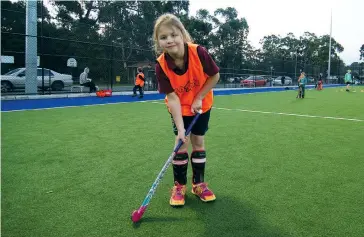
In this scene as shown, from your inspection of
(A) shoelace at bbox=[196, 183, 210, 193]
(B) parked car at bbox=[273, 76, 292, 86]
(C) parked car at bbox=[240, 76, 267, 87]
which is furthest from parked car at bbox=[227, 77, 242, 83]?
(A) shoelace at bbox=[196, 183, 210, 193]

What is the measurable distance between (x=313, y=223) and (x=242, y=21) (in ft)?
162

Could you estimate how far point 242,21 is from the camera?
Answer: 159ft

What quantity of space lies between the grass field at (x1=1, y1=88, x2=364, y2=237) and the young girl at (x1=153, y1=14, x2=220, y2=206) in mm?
242

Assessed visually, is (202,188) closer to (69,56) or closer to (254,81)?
(69,56)

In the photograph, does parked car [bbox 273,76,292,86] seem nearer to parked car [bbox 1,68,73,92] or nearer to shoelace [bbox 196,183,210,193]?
parked car [bbox 1,68,73,92]

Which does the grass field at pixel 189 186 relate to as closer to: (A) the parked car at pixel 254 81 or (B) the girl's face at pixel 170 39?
(B) the girl's face at pixel 170 39

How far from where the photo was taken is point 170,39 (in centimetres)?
247

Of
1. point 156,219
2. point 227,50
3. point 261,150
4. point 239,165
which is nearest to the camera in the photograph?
point 156,219

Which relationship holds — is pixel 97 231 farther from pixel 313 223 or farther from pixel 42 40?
pixel 42 40

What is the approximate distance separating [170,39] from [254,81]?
91.3 feet

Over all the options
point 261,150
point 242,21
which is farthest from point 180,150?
point 242,21

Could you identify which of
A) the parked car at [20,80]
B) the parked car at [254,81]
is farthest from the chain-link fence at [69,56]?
the parked car at [254,81]

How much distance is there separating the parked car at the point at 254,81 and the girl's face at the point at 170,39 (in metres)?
26.1

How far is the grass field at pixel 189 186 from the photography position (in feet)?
7.31
